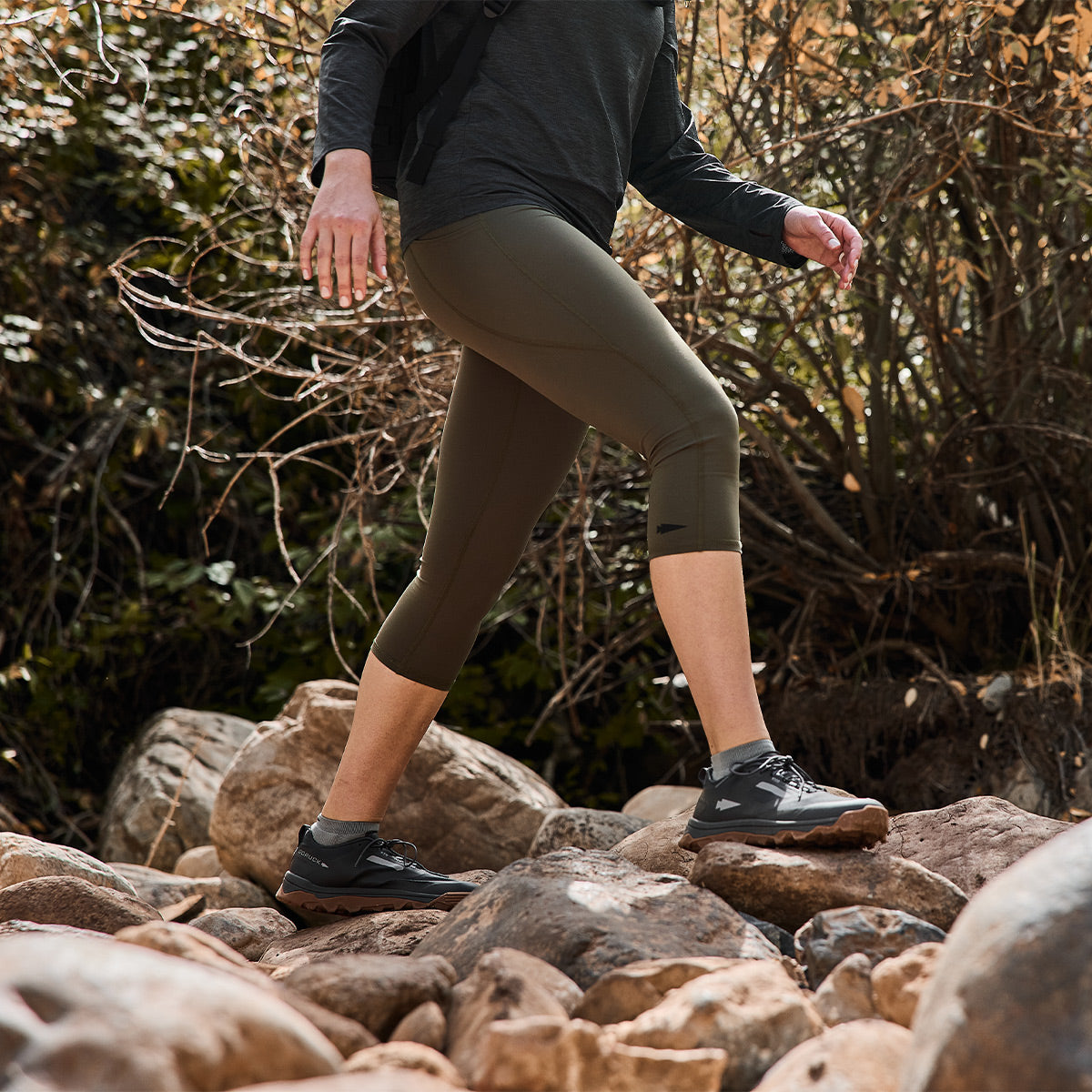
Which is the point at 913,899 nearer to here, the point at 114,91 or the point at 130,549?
the point at 130,549

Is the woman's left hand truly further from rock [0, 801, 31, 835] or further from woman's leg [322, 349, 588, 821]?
rock [0, 801, 31, 835]

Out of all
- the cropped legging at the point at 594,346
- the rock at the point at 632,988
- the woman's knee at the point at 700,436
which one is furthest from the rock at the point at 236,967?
the woman's knee at the point at 700,436

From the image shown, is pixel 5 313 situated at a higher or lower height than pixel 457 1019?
higher

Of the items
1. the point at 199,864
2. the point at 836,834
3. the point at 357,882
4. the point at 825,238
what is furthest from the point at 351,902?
the point at 199,864

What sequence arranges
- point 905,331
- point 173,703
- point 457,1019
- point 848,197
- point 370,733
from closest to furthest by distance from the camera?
point 457,1019 < point 370,733 < point 848,197 < point 905,331 < point 173,703

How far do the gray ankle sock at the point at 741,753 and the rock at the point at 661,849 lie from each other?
1.57 feet

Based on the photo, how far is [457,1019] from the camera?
4.23ft

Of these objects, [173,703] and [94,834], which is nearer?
[94,834]

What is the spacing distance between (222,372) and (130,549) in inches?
36.1

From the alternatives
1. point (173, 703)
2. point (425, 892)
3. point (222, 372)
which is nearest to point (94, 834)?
point (173, 703)

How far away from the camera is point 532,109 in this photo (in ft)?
6.08

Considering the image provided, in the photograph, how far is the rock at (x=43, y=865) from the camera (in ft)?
7.91

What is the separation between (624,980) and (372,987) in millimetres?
296

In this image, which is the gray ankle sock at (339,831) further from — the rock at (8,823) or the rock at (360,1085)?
the rock at (8,823)
